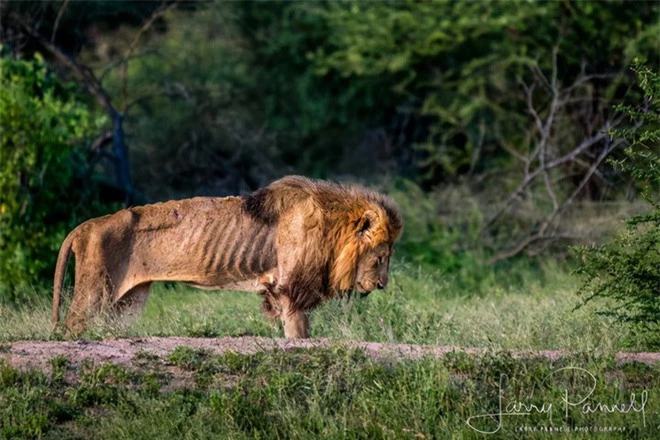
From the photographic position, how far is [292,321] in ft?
29.0

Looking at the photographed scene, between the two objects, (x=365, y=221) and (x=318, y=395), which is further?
(x=365, y=221)

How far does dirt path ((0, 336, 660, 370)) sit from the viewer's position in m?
7.42

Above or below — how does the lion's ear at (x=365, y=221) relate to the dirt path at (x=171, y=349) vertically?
above

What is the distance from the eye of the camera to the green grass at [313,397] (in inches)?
267

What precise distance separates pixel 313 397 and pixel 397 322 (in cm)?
264

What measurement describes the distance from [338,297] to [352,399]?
2.24m

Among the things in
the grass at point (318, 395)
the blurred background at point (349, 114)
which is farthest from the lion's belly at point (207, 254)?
the blurred background at point (349, 114)

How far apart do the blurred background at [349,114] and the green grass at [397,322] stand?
2469 millimetres

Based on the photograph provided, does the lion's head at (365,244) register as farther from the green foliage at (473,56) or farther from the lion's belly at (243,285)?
the green foliage at (473,56)

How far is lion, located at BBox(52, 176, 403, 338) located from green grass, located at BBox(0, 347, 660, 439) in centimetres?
156

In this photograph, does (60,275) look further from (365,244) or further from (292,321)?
(365,244)

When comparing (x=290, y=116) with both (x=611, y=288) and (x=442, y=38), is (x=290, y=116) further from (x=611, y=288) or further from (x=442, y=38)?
(x=611, y=288)
